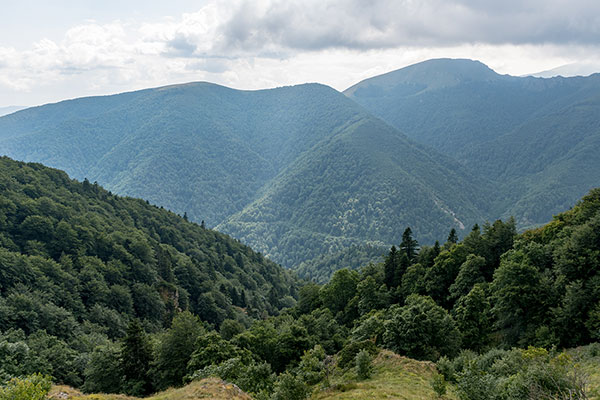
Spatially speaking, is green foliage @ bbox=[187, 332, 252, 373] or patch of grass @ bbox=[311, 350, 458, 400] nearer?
patch of grass @ bbox=[311, 350, 458, 400]

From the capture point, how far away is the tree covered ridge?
53881 mm

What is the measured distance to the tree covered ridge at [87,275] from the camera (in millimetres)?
53881

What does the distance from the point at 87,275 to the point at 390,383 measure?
6971 cm

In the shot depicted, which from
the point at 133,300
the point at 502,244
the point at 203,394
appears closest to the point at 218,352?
the point at 203,394

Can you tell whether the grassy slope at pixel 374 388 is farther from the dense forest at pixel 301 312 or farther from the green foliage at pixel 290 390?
the green foliage at pixel 290 390

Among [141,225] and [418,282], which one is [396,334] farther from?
[141,225]

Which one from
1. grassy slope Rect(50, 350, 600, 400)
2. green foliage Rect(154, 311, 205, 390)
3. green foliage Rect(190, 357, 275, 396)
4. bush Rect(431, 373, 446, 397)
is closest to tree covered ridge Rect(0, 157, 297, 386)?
green foliage Rect(154, 311, 205, 390)

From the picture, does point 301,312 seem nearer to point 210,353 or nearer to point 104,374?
point 210,353

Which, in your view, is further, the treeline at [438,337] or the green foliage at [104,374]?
the green foliage at [104,374]

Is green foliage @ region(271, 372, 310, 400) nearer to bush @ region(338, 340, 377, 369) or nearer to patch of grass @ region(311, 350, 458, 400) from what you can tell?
patch of grass @ region(311, 350, 458, 400)

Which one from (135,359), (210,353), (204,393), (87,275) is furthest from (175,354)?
(87,275)

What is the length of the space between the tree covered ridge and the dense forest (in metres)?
0.33

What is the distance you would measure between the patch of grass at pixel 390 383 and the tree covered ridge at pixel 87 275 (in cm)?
2854

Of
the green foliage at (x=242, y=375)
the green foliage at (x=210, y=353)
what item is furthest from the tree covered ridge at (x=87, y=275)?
the green foliage at (x=242, y=375)
